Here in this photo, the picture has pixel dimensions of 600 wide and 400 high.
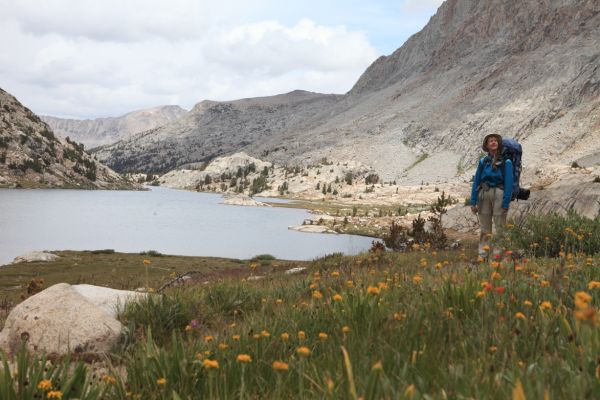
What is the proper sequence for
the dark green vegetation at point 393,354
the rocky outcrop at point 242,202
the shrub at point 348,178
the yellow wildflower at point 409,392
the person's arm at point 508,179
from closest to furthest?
1. the yellow wildflower at point 409,392
2. the dark green vegetation at point 393,354
3. the person's arm at point 508,179
4. the rocky outcrop at point 242,202
5. the shrub at point 348,178

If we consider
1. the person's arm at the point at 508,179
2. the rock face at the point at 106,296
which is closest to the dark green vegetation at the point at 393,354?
the rock face at the point at 106,296

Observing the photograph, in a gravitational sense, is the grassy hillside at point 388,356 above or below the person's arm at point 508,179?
below

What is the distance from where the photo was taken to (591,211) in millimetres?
24250

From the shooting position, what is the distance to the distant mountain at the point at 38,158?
124125 millimetres

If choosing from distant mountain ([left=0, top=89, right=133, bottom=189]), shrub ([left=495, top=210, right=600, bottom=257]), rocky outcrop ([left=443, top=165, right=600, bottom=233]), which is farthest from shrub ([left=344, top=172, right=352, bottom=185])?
shrub ([left=495, top=210, right=600, bottom=257])

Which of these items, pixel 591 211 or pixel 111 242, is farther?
pixel 111 242

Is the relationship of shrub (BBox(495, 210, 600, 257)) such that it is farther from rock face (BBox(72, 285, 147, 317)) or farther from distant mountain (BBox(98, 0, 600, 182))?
distant mountain (BBox(98, 0, 600, 182))

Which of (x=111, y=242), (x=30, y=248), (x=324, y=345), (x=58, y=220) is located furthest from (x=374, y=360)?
(x=58, y=220)

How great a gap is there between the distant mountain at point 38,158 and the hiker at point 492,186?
12426 centimetres

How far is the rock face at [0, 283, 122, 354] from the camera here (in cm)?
614

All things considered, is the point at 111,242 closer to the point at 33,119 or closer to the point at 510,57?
the point at 33,119

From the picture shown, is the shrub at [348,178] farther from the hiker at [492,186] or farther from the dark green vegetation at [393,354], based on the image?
the dark green vegetation at [393,354]

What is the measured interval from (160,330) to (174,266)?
22802 millimetres

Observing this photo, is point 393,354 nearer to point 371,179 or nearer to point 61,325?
point 61,325
